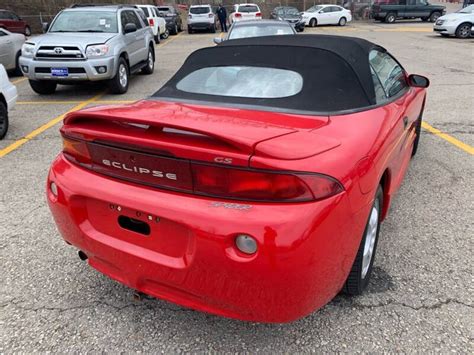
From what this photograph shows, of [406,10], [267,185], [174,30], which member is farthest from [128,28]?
[406,10]

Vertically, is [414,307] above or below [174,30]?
above

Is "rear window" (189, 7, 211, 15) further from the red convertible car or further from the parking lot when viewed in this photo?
the red convertible car

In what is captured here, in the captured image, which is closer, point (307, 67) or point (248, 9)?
point (307, 67)

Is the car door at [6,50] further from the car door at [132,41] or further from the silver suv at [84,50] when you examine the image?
the car door at [132,41]

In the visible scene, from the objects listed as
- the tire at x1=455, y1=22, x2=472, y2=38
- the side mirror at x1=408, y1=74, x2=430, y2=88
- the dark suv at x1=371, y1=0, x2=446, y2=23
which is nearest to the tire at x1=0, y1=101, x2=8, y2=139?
the side mirror at x1=408, y1=74, x2=430, y2=88

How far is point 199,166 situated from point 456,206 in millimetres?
2874

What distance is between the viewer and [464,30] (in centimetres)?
1880

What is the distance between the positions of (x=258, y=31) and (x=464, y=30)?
14.7 metres

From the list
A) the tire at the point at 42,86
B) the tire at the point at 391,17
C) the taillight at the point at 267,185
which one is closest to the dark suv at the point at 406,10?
the tire at the point at 391,17

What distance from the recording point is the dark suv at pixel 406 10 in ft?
95.7

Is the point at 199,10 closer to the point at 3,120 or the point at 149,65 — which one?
the point at 149,65

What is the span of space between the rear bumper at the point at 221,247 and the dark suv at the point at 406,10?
3200 centimetres

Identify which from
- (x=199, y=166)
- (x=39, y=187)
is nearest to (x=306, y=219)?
(x=199, y=166)

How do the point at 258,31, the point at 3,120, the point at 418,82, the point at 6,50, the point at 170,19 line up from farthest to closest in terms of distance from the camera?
the point at 170,19, the point at 6,50, the point at 258,31, the point at 3,120, the point at 418,82
